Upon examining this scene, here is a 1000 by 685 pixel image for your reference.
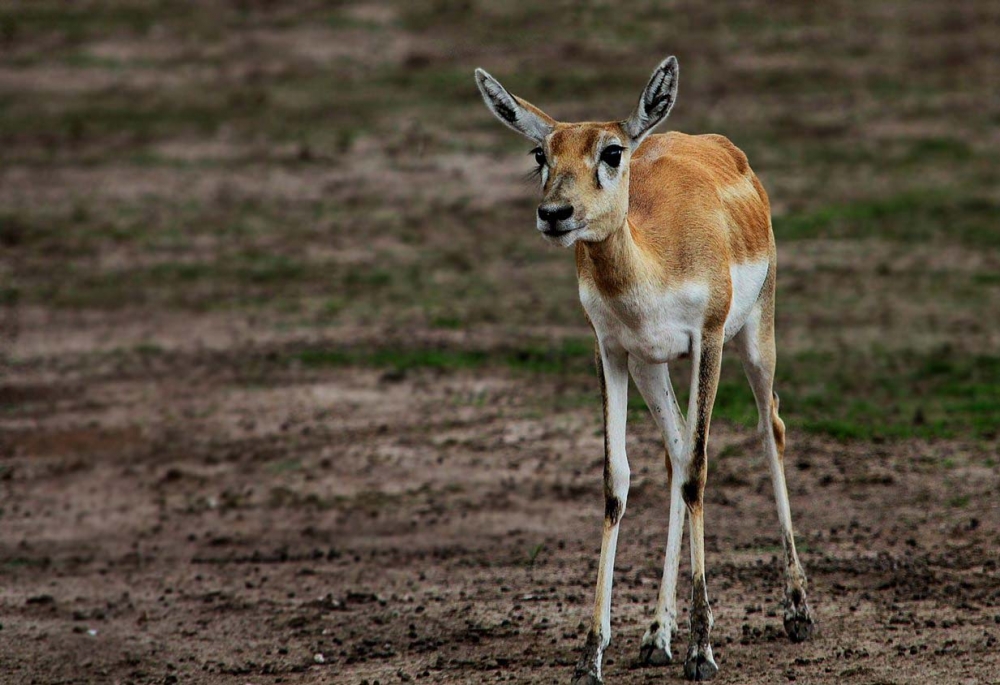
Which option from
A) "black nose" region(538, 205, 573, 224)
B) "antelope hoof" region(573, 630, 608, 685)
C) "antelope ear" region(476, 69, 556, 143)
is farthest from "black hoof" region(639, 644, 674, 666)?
"antelope ear" region(476, 69, 556, 143)

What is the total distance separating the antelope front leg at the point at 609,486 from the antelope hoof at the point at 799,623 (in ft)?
3.18

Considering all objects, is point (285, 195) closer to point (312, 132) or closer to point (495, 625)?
point (312, 132)

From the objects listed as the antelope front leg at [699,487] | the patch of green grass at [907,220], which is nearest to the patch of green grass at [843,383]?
the patch of green grass at [907,220]

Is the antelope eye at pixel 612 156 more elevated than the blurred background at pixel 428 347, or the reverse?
the antelope eye at pixel 612 156

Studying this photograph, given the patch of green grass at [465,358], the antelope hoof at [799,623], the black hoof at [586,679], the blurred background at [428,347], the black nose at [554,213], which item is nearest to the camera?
the black nose at [554,213]

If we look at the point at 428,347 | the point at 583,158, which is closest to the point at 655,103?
the point at 583,158

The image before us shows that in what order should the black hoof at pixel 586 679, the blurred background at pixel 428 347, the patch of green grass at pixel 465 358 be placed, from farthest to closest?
the patch of green grass at pixel 465 358
the blurred background at pixel 428 347
the black hoof at pixel 586 679

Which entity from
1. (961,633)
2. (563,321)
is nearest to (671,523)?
(961,633)

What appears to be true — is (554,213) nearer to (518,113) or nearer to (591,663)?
(518,113)

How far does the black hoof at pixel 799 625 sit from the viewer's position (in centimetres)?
670

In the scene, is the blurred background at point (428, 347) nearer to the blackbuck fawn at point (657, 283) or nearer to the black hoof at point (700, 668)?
the black hoof at point (700, 668)

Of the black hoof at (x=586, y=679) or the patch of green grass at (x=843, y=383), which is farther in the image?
the patch of green grass at (x=843, y=383)

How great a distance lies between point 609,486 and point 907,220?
9.59m

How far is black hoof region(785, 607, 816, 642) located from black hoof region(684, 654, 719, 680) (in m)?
0.68
